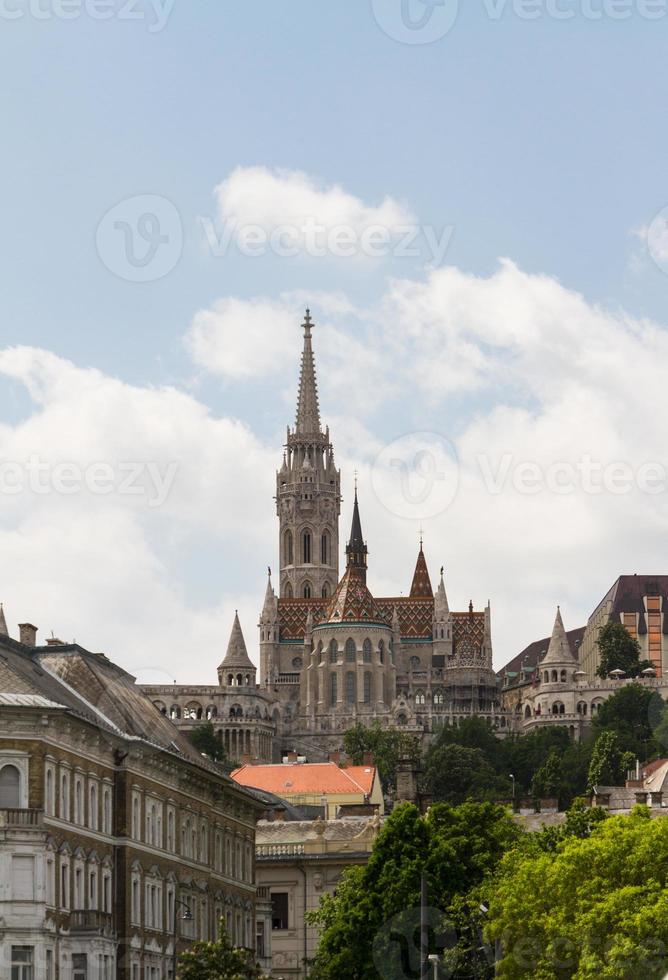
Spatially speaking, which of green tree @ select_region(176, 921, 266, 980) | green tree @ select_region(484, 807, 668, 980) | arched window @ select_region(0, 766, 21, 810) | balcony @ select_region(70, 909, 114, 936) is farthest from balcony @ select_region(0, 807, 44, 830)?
green tree @ select_region(484, 807, 668, 980)

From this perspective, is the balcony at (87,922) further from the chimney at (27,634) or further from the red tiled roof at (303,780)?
the red tiled roof at (303,780)

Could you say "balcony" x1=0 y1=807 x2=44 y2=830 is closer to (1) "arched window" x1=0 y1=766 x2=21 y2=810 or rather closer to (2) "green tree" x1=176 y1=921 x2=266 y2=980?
(1) "arched window" x1=0 y1=766 x2=21 y2=810

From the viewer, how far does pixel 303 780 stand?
508ft

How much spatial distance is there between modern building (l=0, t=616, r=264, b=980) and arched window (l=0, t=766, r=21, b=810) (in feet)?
0.10

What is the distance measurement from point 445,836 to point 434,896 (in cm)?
447

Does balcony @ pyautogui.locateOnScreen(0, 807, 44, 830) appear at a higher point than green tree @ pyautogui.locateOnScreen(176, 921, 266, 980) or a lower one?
higher

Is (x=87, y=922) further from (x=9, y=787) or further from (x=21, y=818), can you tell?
(x=9, y=787)

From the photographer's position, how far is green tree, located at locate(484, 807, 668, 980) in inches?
3140

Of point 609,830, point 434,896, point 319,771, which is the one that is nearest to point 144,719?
point 434,896

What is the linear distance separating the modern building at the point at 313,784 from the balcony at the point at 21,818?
73387 millimetres

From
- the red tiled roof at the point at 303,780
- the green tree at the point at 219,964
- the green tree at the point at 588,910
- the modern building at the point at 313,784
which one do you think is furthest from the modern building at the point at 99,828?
the red tiled roof at the point at 303,780

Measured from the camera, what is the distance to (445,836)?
96.8 meters

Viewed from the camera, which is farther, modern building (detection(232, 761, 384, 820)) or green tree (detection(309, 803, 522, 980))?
modern building (detection(232, 761, 384, 820))

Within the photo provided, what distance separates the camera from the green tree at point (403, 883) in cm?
9088
